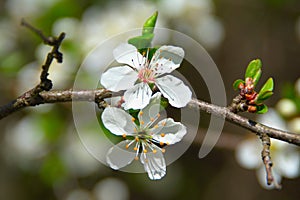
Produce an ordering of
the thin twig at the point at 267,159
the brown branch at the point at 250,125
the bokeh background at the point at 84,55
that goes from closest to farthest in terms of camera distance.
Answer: the thin twig at the point at 267,159, the brown branch at the point at 250,125, the bokeh background at the point at 84,55

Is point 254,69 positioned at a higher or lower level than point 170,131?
higher

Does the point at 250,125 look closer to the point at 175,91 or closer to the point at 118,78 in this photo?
the point at 175,91

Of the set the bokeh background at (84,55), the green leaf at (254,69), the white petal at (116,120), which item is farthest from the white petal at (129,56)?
the bokeh background at (84,55)

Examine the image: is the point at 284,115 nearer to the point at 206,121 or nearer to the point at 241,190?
the point at 206,121

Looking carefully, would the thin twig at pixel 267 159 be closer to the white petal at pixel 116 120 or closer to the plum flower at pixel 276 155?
the white petal at pixel 116 120

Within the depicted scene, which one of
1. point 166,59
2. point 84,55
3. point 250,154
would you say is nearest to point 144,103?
point 166,59

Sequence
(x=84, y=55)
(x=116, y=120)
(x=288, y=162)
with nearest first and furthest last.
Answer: (x=116, y=120) < (x=288, y=162) < (x=84, y=55)
